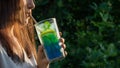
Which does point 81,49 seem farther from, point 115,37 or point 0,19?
point 0,19

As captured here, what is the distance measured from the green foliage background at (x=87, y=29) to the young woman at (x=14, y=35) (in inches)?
70.2

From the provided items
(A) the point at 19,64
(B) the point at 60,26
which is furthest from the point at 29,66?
(B) the point at 60,26

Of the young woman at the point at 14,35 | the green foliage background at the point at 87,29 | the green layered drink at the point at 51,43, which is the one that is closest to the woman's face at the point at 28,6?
the young woman at the point at 14,35

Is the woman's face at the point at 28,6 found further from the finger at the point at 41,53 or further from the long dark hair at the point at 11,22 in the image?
the finger at the point at 41,53

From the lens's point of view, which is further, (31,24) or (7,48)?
(31,24)

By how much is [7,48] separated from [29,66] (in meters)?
0.21

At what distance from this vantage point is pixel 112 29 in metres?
4.84

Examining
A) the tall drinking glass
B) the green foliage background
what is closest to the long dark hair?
the tall drinking glass

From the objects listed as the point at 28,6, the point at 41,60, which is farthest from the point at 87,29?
the point at 28,6

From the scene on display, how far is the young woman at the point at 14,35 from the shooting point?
8.39ft

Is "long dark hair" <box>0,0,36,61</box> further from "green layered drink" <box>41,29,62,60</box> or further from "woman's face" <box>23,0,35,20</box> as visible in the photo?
"green layered drink" <box>41,29,62,60</box>

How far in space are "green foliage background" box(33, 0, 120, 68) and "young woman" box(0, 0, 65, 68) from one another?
1782 millimetres

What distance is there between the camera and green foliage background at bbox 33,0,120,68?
457 centimetres

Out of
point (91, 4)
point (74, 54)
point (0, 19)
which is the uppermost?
point (0, 19)
